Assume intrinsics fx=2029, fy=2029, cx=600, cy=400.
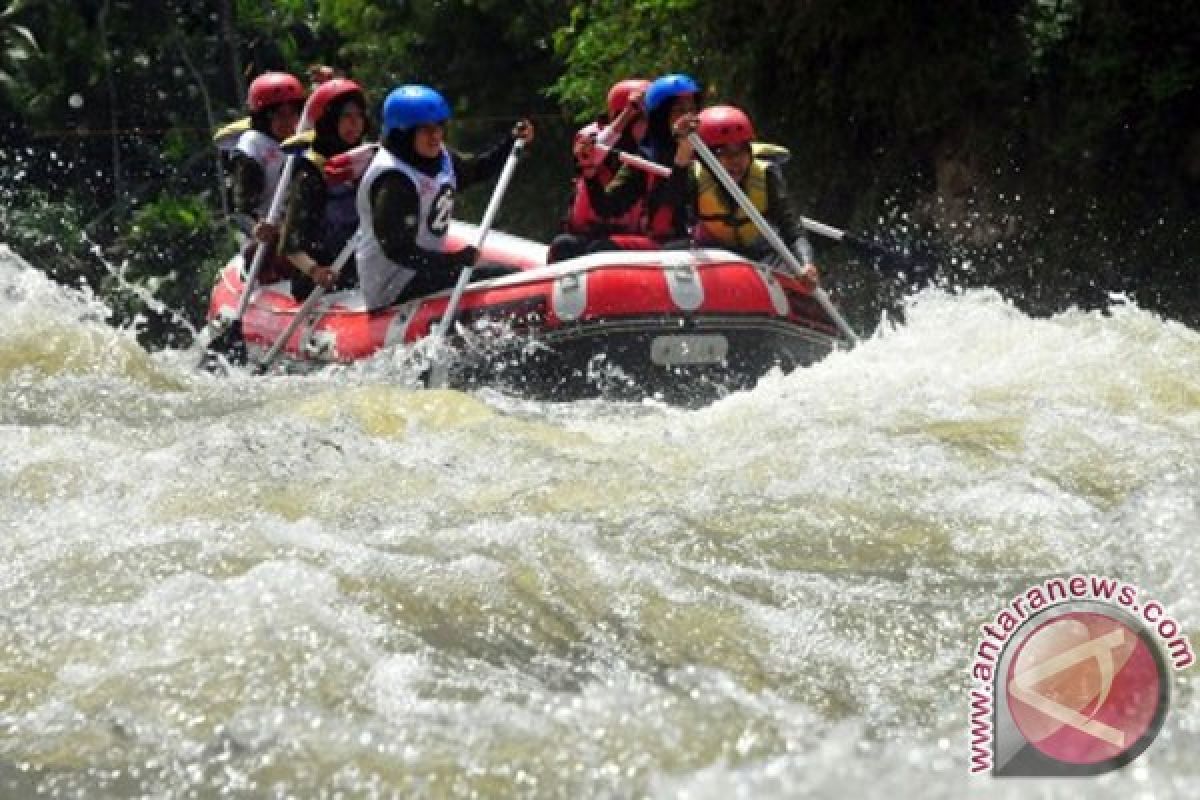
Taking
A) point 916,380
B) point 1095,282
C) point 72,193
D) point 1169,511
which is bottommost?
point 72,193

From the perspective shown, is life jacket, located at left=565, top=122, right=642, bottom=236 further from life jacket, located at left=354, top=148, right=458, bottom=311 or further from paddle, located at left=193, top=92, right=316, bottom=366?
paddle, located at left=193, top=92, right=316, bottom=366

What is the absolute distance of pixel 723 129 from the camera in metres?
8.65

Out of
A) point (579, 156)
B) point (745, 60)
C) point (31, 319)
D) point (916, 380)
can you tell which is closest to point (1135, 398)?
point (916, 380)

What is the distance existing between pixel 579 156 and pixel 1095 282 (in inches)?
144

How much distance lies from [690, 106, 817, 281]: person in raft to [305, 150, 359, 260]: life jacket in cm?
162

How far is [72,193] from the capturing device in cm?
2272

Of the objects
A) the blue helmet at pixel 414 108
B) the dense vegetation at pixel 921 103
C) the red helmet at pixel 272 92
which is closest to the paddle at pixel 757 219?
the blue helmet at pixel 414 108

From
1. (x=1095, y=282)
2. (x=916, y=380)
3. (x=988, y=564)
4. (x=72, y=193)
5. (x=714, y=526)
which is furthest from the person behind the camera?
(x=72, y=193)

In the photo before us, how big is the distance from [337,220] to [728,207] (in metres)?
1.86

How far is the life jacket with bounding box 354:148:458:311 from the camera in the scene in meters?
8.48

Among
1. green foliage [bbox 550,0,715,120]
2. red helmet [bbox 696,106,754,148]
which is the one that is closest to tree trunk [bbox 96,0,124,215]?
green foliage [bbox 550,0,715,120]

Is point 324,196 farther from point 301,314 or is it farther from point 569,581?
point 569,581

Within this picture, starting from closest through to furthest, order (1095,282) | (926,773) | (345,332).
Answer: (926,773)
(345,332)
(1095,282)

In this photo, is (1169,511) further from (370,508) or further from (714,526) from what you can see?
(370,508)
